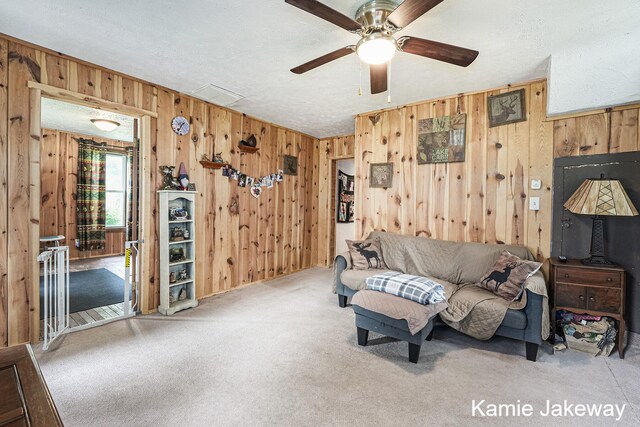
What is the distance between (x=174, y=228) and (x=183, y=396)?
6.47ft

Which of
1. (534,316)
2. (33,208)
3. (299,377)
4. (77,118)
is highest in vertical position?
(77,118)

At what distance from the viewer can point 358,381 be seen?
2014 mm

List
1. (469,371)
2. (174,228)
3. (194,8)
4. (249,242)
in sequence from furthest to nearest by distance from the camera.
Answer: (249,242) < (174,228) < (469,371) < (194,8)

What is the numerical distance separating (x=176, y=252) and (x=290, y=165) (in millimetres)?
2314

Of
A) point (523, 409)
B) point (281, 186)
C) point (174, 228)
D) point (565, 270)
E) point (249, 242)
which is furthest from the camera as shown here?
point (281, 186)

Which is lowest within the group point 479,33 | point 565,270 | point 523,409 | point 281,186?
point 523,409

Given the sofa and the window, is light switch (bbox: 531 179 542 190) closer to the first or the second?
the sofa

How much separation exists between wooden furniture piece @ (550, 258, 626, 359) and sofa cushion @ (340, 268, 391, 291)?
161 centimetres

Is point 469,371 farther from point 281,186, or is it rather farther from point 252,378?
point 281,186

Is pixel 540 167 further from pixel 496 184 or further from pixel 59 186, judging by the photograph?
pixel 59 186

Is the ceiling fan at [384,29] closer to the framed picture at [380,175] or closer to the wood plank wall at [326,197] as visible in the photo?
the framed picture at [380,175]

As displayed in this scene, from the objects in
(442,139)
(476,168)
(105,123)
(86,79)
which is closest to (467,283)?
(476,168)

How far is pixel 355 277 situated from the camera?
3.21 m

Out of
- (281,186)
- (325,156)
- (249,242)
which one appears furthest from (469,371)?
(325,156)
